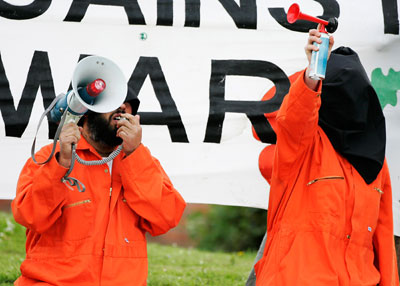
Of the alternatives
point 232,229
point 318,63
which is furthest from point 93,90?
point 232,229

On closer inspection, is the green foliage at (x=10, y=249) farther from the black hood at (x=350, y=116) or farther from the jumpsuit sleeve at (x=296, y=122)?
the black hood at (x=350, y=116)

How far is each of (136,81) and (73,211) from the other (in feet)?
5.01

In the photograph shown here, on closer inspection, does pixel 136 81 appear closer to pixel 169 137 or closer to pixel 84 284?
pixel 169 137

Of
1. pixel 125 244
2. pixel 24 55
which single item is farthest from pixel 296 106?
pixel 24 55

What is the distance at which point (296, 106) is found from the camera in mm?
3734

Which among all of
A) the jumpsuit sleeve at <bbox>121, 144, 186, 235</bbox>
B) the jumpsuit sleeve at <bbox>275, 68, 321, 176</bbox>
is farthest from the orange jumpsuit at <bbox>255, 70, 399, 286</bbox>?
the jumpsuit sleeve at <bbox>121, 144, 186, 235</bbox>

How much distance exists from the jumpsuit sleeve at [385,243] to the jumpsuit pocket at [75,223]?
5.77 feet

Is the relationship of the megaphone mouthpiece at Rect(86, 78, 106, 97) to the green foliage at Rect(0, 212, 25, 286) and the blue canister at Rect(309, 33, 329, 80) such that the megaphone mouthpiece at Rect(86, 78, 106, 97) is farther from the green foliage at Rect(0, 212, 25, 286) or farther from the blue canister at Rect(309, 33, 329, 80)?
the green foliage at Rect(0, 212, 25, 286)

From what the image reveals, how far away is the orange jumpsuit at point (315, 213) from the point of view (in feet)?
12.5

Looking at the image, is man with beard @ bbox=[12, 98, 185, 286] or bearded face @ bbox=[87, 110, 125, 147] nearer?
man with beard @ bbox=[12, 98, 185, 286]

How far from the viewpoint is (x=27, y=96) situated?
5262 mm

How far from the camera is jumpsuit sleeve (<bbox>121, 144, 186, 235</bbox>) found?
4.24 meters

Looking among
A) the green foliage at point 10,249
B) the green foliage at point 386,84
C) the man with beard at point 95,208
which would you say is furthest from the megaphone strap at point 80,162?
the green foliage at point 386,84

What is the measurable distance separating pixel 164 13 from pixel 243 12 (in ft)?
2.07
